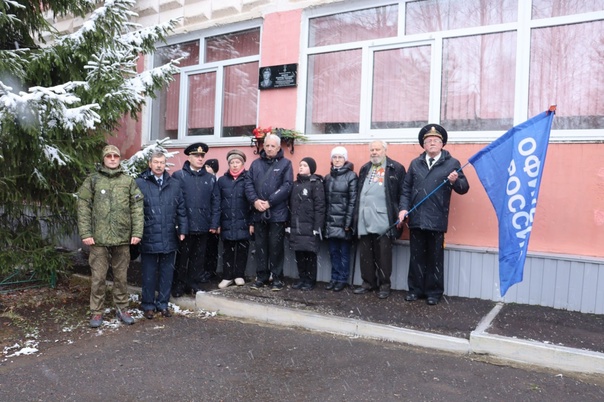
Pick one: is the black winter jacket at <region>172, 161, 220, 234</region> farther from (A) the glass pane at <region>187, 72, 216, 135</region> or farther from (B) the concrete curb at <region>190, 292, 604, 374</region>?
(A) the glass pane at <region>187, 72, 216, 135</region>

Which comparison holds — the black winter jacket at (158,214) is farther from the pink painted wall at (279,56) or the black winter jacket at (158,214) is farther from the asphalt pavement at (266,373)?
the pink painted wall at (279,56)

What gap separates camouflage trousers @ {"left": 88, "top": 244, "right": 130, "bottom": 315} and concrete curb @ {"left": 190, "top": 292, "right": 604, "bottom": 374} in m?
0.77

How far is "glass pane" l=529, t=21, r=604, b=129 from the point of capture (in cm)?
568

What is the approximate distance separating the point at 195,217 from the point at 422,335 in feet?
9.97

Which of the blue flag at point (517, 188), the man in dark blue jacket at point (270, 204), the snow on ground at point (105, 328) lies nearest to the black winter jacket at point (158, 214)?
the snow on ground at point (105, 328)

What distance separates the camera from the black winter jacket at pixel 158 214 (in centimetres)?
562

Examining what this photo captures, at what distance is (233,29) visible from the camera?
8438 mm

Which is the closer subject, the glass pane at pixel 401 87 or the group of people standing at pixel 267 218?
the group of people standing at pixel 267 218

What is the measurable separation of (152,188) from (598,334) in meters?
4.65

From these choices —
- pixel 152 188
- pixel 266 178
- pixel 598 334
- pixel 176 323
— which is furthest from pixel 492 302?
pixel 152 188

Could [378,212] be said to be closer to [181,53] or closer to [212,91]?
[212,91]

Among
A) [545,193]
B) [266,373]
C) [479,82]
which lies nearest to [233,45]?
[479,82]

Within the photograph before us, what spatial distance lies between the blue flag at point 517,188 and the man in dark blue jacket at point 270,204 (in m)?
2.50

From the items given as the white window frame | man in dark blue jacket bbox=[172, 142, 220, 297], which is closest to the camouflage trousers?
man in dark blue jacket bbox=[172, 142, 220, 297]
